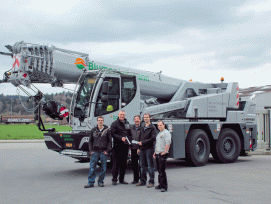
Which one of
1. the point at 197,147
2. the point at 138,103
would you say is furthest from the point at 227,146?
the point at 138,103

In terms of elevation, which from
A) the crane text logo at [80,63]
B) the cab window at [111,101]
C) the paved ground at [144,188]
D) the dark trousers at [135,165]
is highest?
the crane text logo at [80,63]

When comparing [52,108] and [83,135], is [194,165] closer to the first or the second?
[83,135]

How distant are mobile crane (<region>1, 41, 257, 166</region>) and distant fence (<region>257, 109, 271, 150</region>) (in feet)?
10.6

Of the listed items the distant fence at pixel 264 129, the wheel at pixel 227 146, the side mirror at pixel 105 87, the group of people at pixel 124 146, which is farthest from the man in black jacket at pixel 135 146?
the distant fence at pixel 264 129

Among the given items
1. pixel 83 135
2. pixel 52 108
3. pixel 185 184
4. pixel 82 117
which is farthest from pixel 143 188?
pixel 52 108

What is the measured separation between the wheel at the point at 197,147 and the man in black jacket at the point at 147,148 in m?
3.52

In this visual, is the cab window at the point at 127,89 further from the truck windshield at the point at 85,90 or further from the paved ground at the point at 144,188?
the paved ground at the point at 144,188

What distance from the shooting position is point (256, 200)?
6812 millimetres

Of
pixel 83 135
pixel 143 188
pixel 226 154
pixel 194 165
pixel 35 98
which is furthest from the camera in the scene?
pixel 226 154

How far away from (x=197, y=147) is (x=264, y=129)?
7.01 metres

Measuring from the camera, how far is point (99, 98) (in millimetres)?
10297

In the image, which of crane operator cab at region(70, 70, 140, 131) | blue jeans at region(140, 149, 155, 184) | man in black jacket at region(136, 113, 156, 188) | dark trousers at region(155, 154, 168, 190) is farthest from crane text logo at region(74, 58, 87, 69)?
dark trousers at region(155, 154, 168, 190)

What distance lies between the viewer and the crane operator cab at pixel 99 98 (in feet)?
33.5

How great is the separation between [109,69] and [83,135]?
93.7 inches
